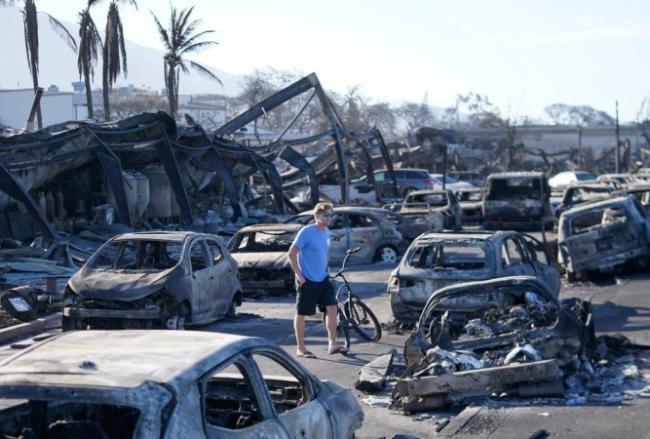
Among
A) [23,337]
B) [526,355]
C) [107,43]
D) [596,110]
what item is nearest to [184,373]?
[526,355]

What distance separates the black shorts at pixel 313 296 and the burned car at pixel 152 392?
5.65 metres

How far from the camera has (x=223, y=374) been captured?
6.80 m

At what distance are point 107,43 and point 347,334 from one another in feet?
91.5

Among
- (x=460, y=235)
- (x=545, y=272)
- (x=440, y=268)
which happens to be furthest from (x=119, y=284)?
(x=545, y=272)

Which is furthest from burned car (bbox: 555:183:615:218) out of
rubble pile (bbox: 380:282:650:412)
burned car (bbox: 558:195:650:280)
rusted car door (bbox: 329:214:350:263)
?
rubble pile (bbox: 380:282:650:412)

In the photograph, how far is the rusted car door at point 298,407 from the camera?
19.8 feet

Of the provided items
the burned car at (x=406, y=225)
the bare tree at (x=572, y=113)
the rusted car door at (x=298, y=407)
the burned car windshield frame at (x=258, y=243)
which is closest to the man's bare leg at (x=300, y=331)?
the rusted car door at (x=298, y=407)

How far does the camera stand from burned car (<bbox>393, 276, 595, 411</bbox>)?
9.58 meters

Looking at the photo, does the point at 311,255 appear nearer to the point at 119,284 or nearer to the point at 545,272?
the point at 119,284

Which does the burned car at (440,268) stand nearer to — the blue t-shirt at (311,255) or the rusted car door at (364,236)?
the blue t-shirt at (311,255)

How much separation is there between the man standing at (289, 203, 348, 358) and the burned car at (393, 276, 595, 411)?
1.63 m

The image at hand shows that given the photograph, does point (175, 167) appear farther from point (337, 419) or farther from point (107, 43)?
point (337, 419)

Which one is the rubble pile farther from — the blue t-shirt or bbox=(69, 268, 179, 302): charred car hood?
bbox=(69, 268, 179, 302): charred car hood

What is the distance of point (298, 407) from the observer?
6.25 meters
